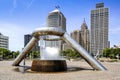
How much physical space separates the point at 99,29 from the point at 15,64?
155 metres

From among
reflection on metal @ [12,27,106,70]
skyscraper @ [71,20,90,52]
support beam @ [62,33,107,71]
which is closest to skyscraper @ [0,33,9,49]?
skyscraper @ [71,20,90,52]

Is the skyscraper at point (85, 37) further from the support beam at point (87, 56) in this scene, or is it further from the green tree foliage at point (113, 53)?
the support beam at point (87, 56)

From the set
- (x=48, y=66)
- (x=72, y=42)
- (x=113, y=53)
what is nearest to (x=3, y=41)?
(x=113, y=53)

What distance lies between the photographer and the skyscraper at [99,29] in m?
172

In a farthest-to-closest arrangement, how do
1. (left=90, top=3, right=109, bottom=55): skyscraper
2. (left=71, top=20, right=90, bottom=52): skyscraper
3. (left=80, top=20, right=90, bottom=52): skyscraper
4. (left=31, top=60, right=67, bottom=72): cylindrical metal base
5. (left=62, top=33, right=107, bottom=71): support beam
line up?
1. (left=90, top=3, right=109, bottom=55): skyscraper
2. (left=80, top=20, right=90, bottom=52): skyscraper
3. (left=71, top=20, right=90, bottom=52): skyscraper
4. (left=31, top=60, right=67, bottom=72): cylindrical metal base
5. (left=62, top=33, right=107, bottom=71): support beam

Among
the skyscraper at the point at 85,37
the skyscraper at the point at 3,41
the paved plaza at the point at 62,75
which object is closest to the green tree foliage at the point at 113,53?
the skyscraper at the point at 85,37

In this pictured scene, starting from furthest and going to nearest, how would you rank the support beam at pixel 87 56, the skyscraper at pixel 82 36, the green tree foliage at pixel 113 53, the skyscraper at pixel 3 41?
the skyscraper at pixel 3 41, the skyscraper at pixel 82 36, the green tree foliage at pixel 113 53, the support beam at pixel 87 56

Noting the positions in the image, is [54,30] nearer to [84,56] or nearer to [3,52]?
[84,56]

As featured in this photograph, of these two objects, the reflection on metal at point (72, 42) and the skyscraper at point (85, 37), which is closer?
the reflection on metal at point (72, 42)

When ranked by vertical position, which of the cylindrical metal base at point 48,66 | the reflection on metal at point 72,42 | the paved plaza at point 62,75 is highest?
the reflection on metal at point 72,42

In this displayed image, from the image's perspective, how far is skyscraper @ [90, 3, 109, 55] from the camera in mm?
172163

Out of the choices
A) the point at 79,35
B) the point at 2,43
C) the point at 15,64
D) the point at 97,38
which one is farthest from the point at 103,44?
the point at 15,64

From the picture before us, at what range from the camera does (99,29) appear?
180 meters

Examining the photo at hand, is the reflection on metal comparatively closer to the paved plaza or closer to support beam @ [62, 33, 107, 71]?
support beam @ [62, 33, 107, 71]
